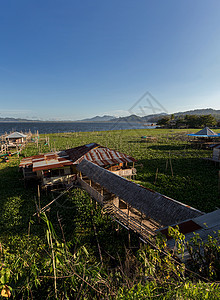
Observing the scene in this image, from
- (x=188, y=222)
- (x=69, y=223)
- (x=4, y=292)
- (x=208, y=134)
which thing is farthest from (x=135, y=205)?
(x=208, y=134)

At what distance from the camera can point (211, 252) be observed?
331 cm

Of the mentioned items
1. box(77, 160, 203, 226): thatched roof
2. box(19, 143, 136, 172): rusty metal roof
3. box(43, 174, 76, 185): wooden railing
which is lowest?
box(43, 174, 76, 185): wooden railing

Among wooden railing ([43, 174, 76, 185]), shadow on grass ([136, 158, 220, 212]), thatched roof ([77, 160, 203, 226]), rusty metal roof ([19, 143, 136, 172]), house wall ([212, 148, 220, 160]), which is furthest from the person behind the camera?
house wall ([212, 148, 220, 160])

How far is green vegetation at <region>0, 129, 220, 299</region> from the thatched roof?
1.76m

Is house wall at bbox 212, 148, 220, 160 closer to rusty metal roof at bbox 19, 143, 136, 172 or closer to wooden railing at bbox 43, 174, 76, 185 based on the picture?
rusty metal roof at bbox 19, 143, 136, 172

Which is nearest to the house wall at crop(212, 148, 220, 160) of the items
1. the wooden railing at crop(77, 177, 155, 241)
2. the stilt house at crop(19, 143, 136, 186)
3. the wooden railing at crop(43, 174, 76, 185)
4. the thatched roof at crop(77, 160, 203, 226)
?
the stilt house at crop(19, 143, 136, 186)

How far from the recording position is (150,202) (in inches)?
311

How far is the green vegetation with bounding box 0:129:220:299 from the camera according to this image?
9.94 ft

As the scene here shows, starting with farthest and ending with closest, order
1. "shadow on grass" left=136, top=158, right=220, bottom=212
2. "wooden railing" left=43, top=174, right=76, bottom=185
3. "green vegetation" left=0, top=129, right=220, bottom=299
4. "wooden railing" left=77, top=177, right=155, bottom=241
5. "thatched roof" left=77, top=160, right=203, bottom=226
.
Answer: "wooden railing" left=43, top=174, right=76, bottom=185
"shadow on grass" left=136, top=158, right=220, bottom=212
"wooden railing" left=77, top=177, right=155, bottom=241
"thatched roof" left=77, top=160, right=203, bottom=226
"green vegetation" left=0, top=129, right=220, bottom=299

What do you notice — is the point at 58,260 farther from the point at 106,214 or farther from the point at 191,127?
the point at 191,127

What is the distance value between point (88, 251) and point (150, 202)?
3.89m

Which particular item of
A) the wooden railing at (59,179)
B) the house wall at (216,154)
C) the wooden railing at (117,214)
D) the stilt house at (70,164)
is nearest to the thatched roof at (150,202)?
the wooden railing at (117,214)

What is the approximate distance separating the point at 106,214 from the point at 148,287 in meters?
7.23

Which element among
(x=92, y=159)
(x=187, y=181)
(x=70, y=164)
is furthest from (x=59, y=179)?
(x=187, y=181)
